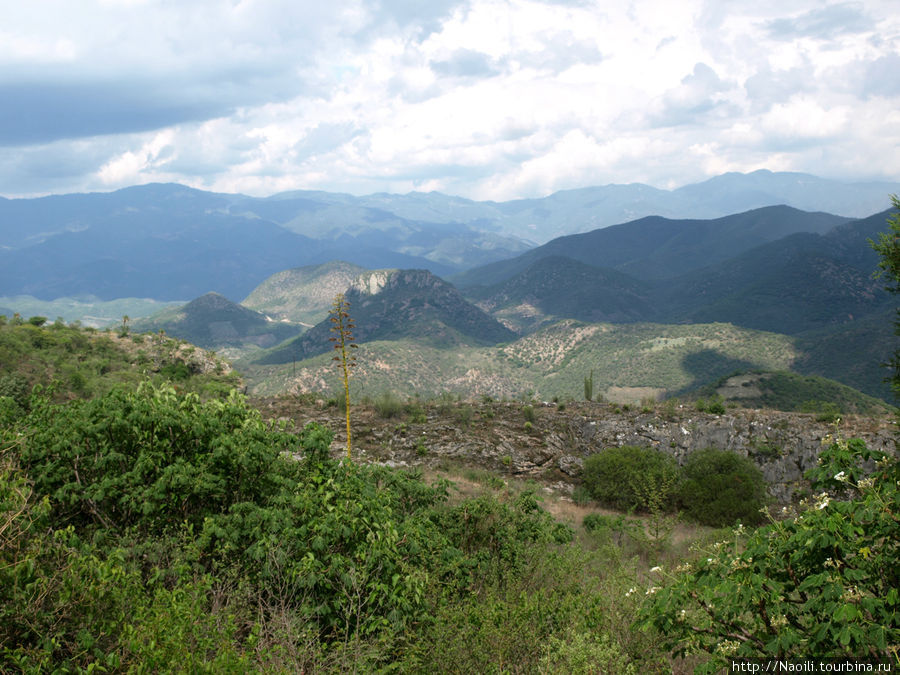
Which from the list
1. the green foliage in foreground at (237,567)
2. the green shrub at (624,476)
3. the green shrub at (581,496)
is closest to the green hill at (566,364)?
the green shrub at (624,476)

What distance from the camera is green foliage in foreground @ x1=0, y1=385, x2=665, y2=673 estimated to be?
4129 millimetres

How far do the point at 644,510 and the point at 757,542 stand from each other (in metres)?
20.3

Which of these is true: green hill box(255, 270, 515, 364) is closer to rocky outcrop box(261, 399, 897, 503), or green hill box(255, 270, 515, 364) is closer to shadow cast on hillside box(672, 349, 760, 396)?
shadow cast on hillside box(672, 349, 760, 396)

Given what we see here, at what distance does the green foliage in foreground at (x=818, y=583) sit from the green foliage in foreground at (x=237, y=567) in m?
1.16

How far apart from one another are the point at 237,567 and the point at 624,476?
20.4 meters

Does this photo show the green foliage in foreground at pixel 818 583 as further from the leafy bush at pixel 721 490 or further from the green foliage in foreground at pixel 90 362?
the leafy bush at pixel 721 490

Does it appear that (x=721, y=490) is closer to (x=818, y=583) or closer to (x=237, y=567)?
(x=818, y=583)

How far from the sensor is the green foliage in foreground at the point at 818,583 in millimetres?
3471

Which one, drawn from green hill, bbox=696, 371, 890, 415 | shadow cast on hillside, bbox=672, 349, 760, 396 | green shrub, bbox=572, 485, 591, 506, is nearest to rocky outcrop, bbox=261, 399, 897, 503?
green shrub, bbox=572, 485, 591, 506

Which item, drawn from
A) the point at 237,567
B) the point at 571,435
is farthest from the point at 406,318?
the point at 237,567

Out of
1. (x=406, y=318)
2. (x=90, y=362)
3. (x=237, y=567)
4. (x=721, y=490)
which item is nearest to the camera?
(x=237, y=567)

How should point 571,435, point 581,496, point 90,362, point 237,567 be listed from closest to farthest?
point 237,567 → point 581,496 → point 90,362 → point 571,435

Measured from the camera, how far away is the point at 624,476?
2312cm

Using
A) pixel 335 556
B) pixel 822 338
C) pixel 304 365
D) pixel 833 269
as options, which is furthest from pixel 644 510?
pixel 833 269
